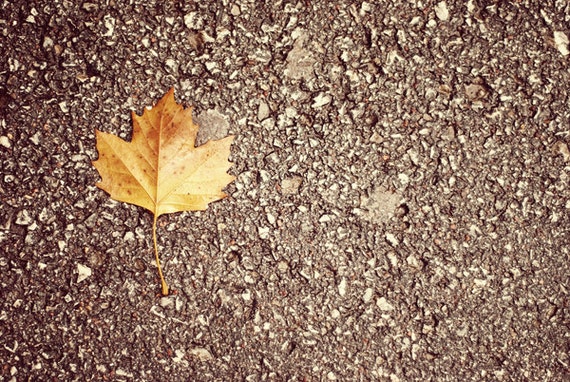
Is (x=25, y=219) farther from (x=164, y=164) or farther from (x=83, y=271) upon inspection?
(x=164, y=164)

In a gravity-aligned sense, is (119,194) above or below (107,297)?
above

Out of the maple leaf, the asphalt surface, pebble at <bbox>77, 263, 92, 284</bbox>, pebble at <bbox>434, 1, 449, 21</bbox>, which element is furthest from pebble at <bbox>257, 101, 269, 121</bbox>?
pebble at <bbox>77, 263, 92, 284</bbox>

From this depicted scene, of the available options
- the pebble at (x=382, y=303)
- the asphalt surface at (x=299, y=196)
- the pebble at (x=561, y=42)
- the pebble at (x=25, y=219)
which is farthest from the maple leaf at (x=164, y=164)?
the pebble at (x=561, y=42)

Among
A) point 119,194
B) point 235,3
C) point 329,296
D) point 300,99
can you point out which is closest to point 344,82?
point 300,99

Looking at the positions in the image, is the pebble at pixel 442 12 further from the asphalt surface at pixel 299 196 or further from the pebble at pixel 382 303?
the pebble at pixel 382 303

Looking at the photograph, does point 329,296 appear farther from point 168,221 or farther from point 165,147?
point 165,147

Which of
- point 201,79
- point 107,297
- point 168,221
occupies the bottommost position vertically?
point 107,297

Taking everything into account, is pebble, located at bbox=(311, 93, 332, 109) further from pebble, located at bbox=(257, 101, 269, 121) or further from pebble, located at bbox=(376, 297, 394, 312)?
pebble, located at bbox=(376, 297, 394, 312)
